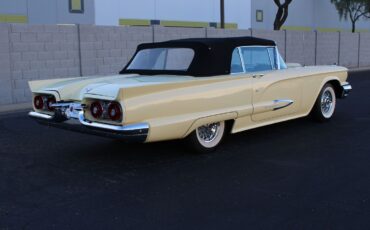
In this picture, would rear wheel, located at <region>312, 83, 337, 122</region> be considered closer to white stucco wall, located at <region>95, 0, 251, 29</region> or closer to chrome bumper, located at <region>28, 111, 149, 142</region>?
chrome bumper, located at <region>28, 111, 149, 142</region>

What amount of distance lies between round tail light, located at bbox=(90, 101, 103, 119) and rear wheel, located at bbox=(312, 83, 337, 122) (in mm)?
4010

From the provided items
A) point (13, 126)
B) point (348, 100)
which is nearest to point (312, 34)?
point (348, 100)

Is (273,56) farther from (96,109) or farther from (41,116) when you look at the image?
(41,116)

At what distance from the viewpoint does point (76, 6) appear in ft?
83.1

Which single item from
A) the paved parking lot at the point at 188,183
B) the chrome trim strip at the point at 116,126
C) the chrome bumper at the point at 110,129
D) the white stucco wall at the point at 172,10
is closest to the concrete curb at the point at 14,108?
the paved parking lot at the point at 188,183

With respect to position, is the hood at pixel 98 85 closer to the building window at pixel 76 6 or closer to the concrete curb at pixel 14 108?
the concrete curb at pixel 14 108

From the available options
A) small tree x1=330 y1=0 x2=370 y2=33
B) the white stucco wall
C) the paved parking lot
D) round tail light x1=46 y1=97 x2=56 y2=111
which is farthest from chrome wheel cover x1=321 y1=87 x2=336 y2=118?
small tree x1=330 y1=0 x2=370 y2=33

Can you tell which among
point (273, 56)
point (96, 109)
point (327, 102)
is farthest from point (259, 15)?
point (96, 109)

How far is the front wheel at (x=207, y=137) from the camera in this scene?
5.97 m

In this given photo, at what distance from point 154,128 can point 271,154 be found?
1647mm

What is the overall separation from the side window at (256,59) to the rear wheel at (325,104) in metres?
1.30

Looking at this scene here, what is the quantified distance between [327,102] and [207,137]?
2982 millimetres

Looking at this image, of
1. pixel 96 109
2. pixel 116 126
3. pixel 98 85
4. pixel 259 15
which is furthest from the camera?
pixel 259 15

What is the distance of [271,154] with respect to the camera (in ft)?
20.0
